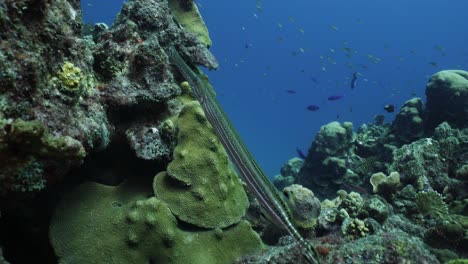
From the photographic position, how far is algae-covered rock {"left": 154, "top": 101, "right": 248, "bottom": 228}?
491 cm

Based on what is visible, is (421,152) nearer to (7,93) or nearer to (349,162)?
(349,162)

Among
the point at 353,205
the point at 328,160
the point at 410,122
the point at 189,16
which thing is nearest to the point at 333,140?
the point at 328,160

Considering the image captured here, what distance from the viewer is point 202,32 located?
8641 mm

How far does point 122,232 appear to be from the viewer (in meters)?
4.32

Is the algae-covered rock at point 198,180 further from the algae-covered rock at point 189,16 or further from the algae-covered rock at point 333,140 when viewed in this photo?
the algae-covered rock at point 333,140

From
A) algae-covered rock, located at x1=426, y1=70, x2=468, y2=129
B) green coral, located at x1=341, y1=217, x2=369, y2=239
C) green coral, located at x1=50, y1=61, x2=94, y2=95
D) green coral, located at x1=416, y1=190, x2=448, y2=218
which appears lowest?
green coral, located at x1=341, y1=217, x2=369, y2=239

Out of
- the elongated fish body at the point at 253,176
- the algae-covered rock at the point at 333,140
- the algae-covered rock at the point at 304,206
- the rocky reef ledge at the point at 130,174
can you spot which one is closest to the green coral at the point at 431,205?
the rocky reef ledge at the point at 130,174

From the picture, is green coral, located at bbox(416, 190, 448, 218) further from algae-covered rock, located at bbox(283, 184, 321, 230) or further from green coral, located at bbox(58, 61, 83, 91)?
green coral, located at bbox(58, 61, 83, 91)

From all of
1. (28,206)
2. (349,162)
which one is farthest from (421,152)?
(28,206)

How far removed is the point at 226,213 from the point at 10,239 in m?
2.75

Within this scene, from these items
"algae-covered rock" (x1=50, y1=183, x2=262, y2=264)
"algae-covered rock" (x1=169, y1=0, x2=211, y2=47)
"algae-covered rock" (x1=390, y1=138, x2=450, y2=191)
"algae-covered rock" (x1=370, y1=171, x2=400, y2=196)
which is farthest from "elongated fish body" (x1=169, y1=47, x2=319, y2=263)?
"algae-covered rock" (x1=390, y1=138, x2=450, y2=191)

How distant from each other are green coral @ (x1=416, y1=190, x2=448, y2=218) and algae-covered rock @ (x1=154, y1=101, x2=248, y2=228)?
3.86m

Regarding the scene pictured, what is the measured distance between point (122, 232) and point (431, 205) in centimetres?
584

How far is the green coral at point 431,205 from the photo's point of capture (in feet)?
22.1
